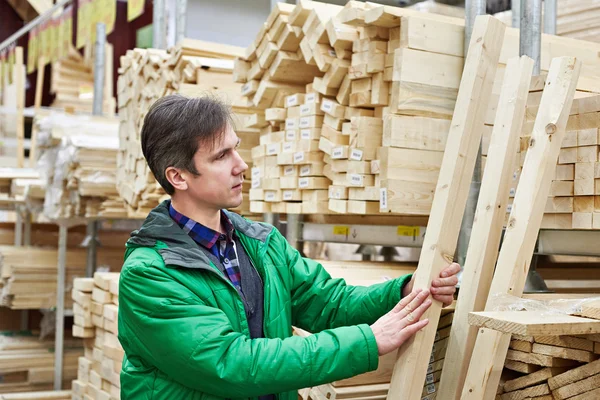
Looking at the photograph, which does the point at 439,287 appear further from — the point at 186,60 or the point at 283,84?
the point at 186,60

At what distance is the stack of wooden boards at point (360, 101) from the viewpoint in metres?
3.69

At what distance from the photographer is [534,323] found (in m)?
2.05

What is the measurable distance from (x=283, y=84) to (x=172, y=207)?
2331 millimetres

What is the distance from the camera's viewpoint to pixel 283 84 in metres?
4.86

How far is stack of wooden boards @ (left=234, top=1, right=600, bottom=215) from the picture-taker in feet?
12.1

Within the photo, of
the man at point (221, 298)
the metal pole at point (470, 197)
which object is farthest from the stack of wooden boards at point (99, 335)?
the man at point (221, 298)

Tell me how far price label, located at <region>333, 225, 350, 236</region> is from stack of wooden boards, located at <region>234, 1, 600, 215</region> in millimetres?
300

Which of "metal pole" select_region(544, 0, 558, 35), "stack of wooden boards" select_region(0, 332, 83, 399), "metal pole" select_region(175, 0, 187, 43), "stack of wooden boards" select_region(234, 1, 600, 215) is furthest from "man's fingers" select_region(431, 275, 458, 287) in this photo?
"stack of wooden boards" select_region(0, 332, 83, 399)

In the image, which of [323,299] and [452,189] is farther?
[323,299]

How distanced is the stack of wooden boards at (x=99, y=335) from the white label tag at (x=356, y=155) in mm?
2174

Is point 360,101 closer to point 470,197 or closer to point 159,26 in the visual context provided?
point 470,197

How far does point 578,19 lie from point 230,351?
396 cm

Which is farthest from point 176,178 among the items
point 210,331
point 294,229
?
point 294,229

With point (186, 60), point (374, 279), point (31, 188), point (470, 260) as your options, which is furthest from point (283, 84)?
point (31, 188)
